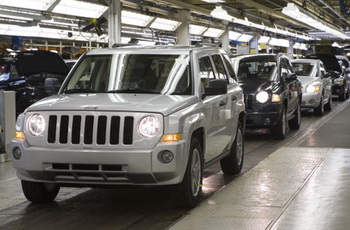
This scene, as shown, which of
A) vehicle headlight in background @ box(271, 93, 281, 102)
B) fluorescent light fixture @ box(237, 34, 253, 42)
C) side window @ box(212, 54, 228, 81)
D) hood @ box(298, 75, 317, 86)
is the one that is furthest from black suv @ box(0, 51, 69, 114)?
fluorescent light fixture @ box(237, 34, 253, 42)

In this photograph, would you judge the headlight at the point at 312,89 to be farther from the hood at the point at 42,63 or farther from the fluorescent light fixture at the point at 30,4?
the fluorescent light fixture at the point at 30,4

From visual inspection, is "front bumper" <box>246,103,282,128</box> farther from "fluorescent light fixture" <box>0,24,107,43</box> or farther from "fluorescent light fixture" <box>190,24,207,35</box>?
"fluorescent light fixture" <box>190,24,207,35</box>

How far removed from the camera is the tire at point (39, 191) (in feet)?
24.3

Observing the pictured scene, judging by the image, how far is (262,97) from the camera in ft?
45.1

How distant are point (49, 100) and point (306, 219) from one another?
3.01 m

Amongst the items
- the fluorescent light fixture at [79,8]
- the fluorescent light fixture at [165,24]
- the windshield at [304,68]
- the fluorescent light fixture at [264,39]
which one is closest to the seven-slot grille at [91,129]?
the fluorescent light fixture at [79,8]

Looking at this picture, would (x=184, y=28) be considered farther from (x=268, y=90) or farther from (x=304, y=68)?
(x=268, y=90)

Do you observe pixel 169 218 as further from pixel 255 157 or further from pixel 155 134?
pixel 255 157

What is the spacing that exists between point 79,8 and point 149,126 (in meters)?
12.5

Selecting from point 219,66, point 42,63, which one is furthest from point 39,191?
point 42,63

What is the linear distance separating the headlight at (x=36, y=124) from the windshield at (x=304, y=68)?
14343 millimetres

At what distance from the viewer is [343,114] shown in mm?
20547

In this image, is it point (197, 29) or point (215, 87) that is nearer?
point (215, 87)

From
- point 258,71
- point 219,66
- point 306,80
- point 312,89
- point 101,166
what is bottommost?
point 101,166
